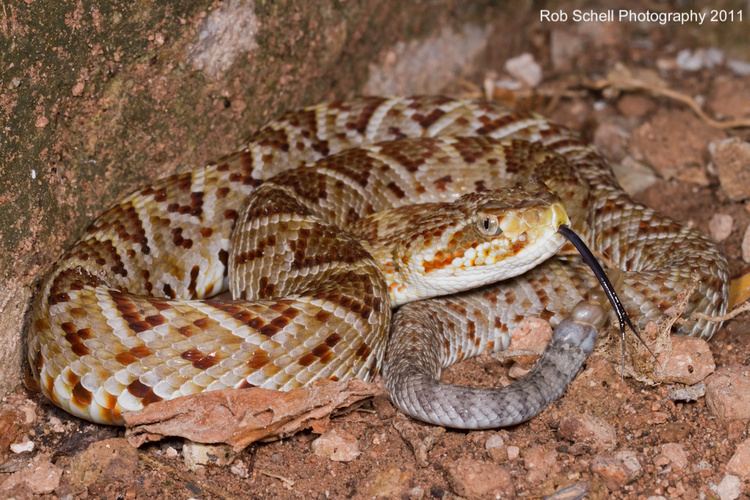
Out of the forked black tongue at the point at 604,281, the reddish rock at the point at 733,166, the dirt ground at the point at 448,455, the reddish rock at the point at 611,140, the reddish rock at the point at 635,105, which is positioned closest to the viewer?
the dirt ground at the point at 448,455

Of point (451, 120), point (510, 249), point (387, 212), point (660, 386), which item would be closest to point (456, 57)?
point (451, 120)

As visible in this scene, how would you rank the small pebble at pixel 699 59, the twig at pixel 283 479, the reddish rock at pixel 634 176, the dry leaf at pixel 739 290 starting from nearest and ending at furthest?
the twig at pixel 283 479 < the dry leaf at pixel 739 290 < the reddish rock at pixel 634 176 < the small pebble at pixel 699 59

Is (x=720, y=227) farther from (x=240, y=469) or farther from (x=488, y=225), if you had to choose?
(x=240, y=469)

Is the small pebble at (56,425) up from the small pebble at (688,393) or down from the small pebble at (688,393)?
up

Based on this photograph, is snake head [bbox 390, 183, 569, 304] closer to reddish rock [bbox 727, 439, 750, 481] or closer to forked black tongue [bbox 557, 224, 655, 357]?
forked black tongue [bbox 557, 224, 655, 357]

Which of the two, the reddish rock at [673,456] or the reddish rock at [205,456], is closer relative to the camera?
Answer: the reddish rock at [673,456]

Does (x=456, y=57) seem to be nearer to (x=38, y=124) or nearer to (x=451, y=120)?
(x=451, y=120)

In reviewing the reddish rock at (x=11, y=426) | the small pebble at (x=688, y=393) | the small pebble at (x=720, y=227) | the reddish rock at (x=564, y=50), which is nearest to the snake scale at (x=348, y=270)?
the reddish rock at (x=11, y=426)

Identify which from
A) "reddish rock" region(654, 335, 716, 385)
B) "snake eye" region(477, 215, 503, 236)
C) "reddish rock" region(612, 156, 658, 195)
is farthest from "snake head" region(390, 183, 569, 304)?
"reddish rock" region(612, 156, 658, 195)

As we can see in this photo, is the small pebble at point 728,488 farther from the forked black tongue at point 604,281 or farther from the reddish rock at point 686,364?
the forked black tongue at point 604,281
